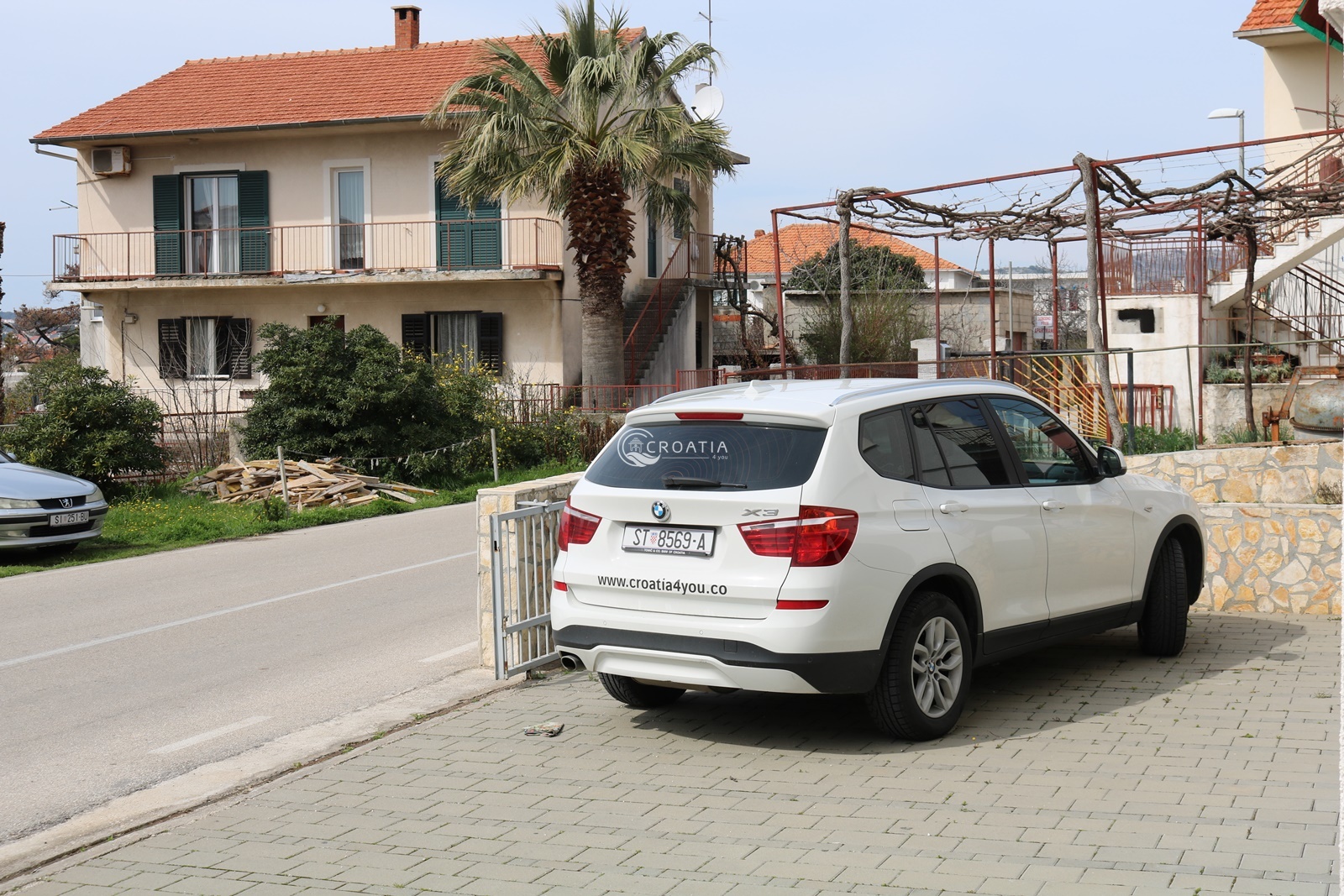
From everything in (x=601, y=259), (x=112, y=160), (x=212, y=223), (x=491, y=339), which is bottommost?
(x=491, y=339)

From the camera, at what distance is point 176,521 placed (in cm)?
1859

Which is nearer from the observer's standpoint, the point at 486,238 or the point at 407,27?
the point at 486,238

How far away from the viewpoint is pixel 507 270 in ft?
104

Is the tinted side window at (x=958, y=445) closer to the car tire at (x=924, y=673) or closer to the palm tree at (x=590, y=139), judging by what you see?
the car tire at (x=924, y=673)

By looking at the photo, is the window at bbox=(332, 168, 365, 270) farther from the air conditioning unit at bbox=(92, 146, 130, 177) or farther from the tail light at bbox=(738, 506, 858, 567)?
the tail light at bbox=(738, 506, 858, 567)

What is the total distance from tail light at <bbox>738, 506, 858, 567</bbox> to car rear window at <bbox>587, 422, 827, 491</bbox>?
0.64 ft

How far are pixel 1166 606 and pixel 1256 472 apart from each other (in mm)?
6242

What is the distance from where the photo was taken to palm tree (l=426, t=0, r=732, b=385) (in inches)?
1113

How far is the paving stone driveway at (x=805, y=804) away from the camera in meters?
4.95

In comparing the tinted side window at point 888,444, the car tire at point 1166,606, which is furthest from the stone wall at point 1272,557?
the tinted side window at point 888,444

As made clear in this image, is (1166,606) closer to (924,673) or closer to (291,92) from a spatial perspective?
(924,673)

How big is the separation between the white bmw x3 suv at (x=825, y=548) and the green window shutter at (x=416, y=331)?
26789 millimetres

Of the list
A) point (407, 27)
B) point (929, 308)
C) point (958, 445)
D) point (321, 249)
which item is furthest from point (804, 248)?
point (958, 445)

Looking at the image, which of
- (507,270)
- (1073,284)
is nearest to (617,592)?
(507,270)
